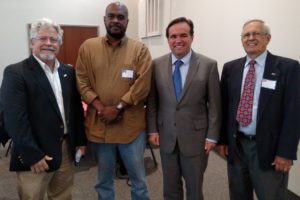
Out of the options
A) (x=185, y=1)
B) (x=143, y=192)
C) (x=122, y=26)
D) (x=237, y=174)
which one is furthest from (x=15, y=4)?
(x=237, y=174)

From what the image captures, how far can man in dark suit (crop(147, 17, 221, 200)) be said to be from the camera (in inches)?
71.4

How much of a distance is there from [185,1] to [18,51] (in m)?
4.54

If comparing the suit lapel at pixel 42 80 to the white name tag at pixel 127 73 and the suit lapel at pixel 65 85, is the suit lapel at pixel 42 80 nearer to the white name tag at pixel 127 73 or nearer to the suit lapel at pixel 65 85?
the suit lapel at pixel 65 85

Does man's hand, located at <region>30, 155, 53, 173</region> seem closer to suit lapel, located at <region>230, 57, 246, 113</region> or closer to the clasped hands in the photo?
the clasped hands

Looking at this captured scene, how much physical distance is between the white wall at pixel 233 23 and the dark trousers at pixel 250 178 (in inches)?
34.0

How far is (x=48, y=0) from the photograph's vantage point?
697 cm

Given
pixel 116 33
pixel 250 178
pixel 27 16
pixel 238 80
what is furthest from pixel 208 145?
pixel 27 16

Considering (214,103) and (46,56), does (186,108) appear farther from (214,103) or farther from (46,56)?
(46,56)

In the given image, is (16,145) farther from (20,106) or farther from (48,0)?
(48,0)

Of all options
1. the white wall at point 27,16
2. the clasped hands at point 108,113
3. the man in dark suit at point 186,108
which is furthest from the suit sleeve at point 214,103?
the white wall at point 27,16

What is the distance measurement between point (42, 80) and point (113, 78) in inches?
19.4

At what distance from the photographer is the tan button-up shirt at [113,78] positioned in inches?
74.7

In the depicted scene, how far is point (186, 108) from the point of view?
1817mm

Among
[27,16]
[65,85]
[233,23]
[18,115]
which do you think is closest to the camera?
[18,115]
